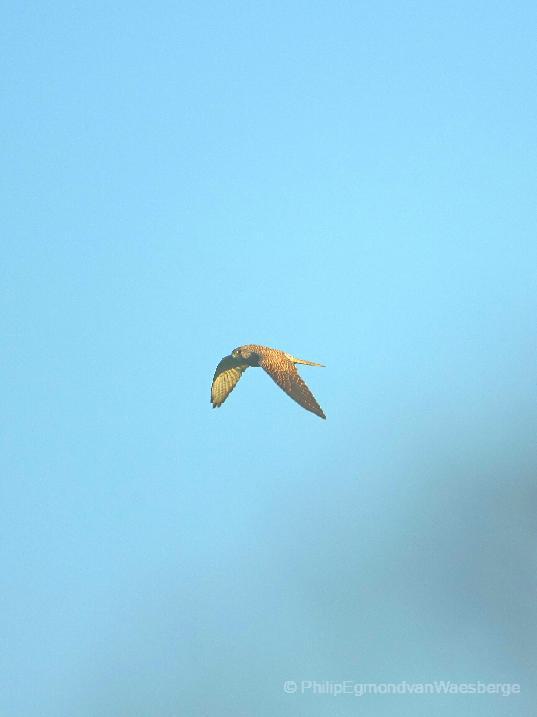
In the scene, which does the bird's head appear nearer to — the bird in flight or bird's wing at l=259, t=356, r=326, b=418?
the bird in flight

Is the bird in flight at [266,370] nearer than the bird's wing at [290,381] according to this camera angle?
No

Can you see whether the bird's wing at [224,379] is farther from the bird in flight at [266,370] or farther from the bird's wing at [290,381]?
the bird's wing at [290,381]

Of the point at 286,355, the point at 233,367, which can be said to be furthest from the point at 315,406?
the point at 233,367

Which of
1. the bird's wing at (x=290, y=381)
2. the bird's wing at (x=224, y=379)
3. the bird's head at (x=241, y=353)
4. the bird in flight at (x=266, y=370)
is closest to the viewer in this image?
the bird's wing at (x=290, y=381)

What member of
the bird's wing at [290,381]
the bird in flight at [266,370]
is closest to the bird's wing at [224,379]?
the bird in flight at [266,370]

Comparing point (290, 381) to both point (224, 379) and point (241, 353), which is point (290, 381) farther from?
point (224, 379)

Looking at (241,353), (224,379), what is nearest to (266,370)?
(241,353)

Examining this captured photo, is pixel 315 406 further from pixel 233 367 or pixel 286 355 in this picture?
pixel 233 367

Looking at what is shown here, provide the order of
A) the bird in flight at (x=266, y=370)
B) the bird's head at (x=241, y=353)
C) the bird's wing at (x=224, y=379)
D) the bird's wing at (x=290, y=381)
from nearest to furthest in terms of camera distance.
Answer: the bird's wing at (x=290, y=381), the bird in flight at (x=266, y=370), the bird's head at (x=241, y=353), the bird's wing at (x=224, y=379)
